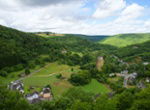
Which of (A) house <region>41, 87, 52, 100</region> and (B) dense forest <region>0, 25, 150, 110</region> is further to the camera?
(A) house <region>41, 87, 52, 100</region>

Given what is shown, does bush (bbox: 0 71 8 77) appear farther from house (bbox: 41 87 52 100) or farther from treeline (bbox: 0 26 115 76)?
house (bbox: 41 87 52 100)

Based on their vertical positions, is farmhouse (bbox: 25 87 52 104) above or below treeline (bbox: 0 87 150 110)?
below

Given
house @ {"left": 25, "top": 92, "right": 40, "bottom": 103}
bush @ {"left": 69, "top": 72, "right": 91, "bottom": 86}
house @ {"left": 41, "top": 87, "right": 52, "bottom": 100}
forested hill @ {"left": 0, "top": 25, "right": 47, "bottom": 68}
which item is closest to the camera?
house @ {"left": 25, "top": 92, "right": 40, "bottom": 103}

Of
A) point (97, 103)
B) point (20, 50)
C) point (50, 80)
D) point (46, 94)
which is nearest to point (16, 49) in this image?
point (20, 50)

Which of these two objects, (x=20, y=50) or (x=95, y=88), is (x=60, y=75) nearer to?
(x=95, y=88)

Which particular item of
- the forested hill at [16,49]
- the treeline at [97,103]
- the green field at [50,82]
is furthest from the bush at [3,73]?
the treeline at [97,103]

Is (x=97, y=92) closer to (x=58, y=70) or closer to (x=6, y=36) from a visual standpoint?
(x=58, y=70)

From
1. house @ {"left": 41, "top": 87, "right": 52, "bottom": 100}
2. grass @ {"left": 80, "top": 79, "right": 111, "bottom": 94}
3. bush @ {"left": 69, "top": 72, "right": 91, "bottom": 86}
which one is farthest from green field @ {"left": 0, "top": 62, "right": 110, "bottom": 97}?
house @ {"left": 41, "top": 87, "right": 52, "bottom": 100}
